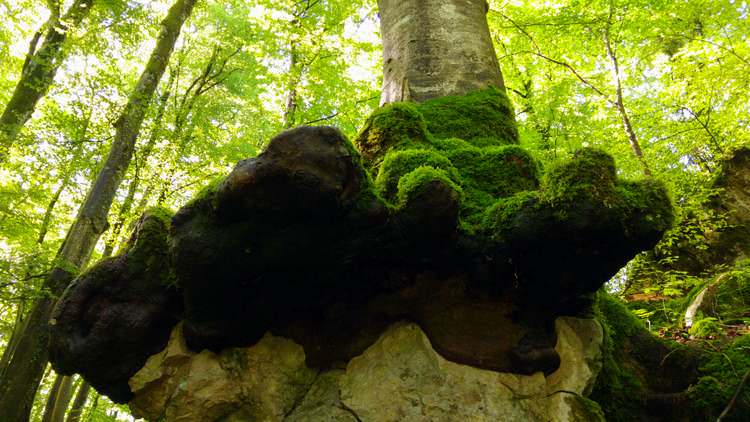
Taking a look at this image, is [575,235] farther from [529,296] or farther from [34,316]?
[34,316]

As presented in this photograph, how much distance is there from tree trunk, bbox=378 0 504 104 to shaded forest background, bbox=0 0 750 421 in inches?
89.4

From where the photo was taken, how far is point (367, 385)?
213 centimetres

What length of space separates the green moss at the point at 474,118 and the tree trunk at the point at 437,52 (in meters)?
0.17

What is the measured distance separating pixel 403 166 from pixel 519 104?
33.4 feet

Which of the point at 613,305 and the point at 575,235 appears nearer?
the point at 575,235

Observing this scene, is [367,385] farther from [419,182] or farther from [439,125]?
[439,125]

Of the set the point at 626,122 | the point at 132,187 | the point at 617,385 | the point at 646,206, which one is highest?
the point at 132,187

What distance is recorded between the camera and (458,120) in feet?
10.2

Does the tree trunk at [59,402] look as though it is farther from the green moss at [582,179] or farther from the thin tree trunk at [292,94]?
the green moss at [582,179]

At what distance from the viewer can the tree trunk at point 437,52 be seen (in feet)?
11.5

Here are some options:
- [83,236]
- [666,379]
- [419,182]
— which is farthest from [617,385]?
[83,236]

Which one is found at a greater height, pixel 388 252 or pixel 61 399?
pixel 388 252

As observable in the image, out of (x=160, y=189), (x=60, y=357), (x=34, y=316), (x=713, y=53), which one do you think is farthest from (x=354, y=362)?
(x=160, y=189)

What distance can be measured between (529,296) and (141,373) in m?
2.17
